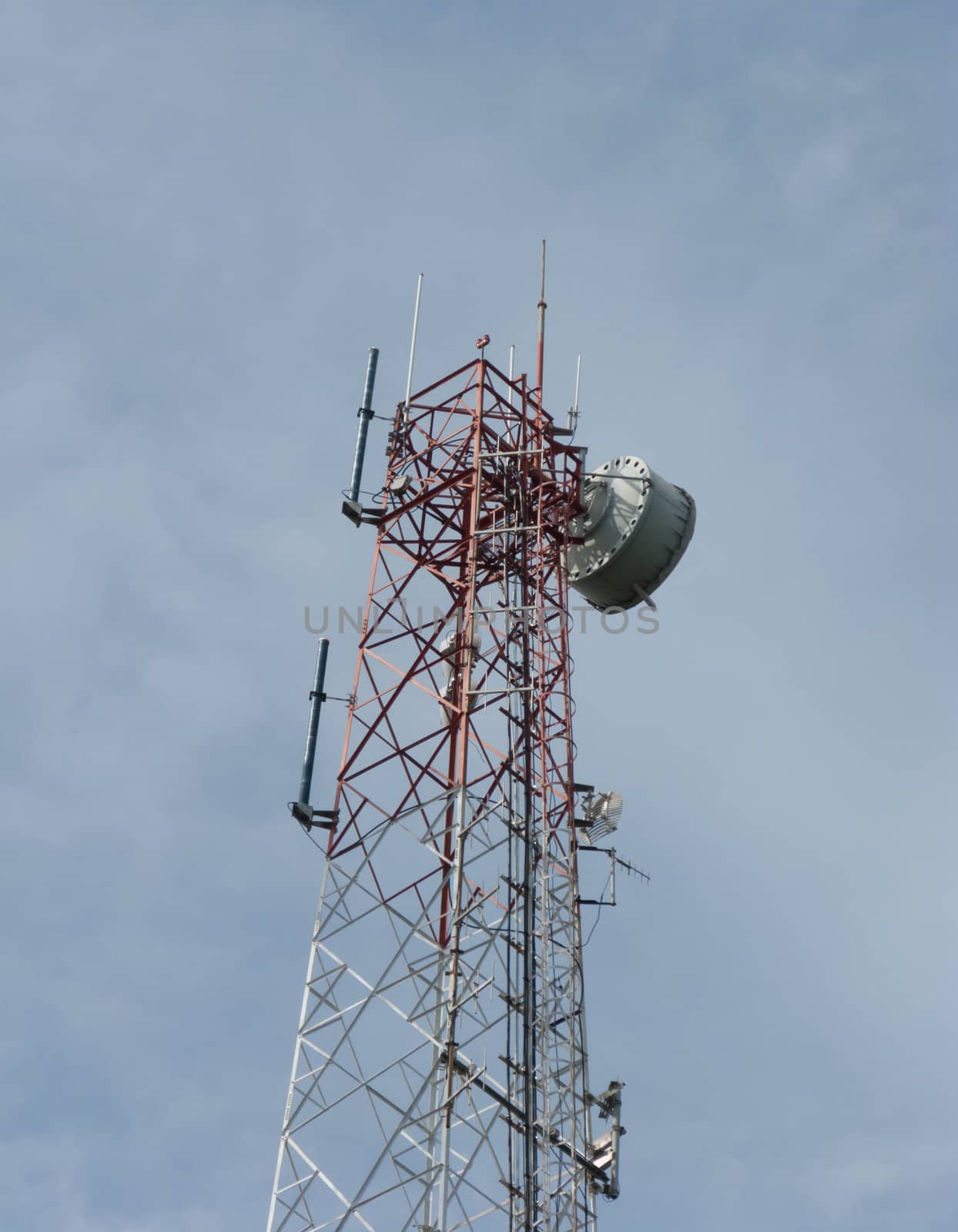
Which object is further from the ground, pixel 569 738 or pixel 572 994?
pixel 569 738

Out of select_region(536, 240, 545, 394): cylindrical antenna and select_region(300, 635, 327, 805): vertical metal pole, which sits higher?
select_region(536, 240, 545, 394): cylindrical antenna

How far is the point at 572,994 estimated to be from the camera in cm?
3812

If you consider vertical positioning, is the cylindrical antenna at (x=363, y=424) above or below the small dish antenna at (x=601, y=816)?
above

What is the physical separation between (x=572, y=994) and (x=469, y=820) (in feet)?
12.7

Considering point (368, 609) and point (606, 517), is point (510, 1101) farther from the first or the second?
point (606, 517)

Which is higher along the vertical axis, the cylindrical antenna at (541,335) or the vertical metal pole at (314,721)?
the cylindrical antenna at (541,335)

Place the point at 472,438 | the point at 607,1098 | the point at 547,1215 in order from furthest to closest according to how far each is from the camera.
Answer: the point at 472,438 → the point at 607,1098 → the point at 547,1215

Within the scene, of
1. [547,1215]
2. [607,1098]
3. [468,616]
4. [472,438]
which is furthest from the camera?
[472,438]

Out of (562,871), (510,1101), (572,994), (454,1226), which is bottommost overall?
(454,1226)

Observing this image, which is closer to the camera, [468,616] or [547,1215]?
[547,1215]

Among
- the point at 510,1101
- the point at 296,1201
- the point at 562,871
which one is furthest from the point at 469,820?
the point at 296,1201

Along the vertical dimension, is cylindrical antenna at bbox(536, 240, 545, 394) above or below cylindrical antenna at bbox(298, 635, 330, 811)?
above

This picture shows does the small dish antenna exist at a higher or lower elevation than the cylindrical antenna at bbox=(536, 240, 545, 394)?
lower

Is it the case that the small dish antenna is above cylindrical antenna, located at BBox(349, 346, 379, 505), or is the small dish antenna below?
below
